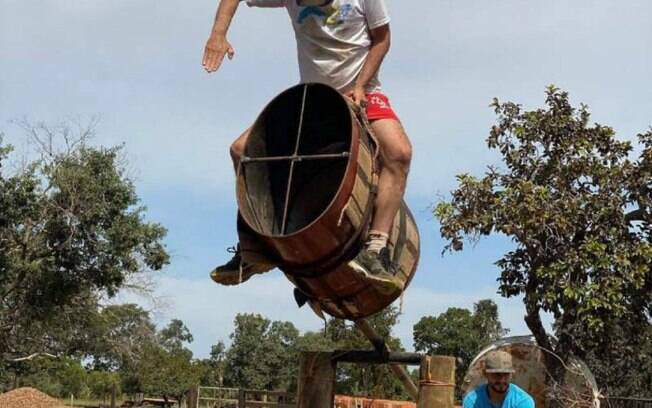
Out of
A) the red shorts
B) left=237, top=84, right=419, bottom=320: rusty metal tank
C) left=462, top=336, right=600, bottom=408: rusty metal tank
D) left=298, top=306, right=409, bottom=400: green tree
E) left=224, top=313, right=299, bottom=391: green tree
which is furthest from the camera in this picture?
left=224, top=313, right=299, bottom=391: green tree

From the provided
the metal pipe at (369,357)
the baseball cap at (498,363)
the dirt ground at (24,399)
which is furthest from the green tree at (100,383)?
the baseball cap at (498,363)

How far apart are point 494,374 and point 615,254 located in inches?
413

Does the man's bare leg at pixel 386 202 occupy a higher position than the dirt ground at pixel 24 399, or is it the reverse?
the dirt ground at pixel 24 399

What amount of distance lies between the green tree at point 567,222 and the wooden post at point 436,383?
993 cm

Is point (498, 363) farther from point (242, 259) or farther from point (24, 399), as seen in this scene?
point (24, 399)

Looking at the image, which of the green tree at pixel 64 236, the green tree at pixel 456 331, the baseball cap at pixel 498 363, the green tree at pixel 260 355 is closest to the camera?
the baseball cap at pixel 498 363

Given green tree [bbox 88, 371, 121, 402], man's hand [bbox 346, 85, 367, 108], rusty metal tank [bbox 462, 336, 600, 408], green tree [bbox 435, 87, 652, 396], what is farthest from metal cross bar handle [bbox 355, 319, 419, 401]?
green tree [bbox 88, 371, 121, 402]

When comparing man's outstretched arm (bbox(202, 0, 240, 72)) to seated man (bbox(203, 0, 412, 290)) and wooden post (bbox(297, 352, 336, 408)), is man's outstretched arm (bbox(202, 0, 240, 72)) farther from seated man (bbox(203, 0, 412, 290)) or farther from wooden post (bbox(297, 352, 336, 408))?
wooden post (bbox(297, 352, 336, 408))

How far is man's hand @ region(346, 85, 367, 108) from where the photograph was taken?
177 inches

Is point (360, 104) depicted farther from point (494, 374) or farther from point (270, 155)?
point (494, 374)

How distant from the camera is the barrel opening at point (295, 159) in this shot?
14.5ft

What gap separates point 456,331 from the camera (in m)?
62.2

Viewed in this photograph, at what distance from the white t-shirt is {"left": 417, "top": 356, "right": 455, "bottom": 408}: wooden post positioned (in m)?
1.46

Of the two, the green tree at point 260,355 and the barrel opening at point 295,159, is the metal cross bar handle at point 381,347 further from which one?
the green tree at point 260,355
